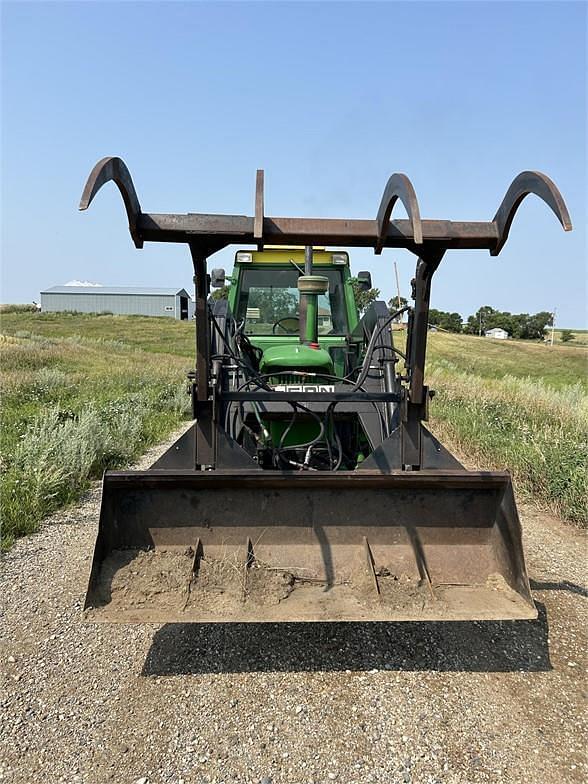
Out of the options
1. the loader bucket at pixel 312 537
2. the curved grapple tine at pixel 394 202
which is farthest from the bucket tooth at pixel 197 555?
the curved grapple tine at pixel 394 202

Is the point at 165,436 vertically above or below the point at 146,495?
below

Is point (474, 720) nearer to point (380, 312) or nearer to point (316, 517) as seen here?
point (316, 517)

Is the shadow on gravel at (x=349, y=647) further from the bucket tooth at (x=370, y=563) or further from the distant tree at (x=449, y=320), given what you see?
the distant tree at (x=449, y=320)

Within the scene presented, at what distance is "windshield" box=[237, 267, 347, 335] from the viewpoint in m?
5.52

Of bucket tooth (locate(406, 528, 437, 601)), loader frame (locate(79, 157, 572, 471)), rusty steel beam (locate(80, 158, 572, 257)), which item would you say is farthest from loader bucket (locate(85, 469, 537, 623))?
rusty steel beam (locate(80, 158, 572, 257))

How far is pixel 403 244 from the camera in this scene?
113 inches

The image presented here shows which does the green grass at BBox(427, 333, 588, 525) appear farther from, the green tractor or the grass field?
the green tractor

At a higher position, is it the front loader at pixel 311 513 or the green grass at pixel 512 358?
the front loader at pixel 311 513

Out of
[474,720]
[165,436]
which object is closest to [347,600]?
[474,720]

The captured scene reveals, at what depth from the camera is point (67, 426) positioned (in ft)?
21.1

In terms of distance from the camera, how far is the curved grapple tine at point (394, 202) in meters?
2.35

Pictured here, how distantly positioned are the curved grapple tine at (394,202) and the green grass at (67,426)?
350cm

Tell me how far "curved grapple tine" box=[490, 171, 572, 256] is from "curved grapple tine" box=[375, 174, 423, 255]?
0.56 m

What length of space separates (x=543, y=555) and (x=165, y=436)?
555 cm
